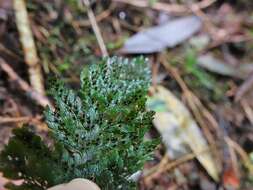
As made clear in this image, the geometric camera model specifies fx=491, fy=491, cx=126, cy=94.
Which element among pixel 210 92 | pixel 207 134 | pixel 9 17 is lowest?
pixel 207 134

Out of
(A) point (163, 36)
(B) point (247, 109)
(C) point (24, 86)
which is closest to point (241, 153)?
(B) point (247, 109)

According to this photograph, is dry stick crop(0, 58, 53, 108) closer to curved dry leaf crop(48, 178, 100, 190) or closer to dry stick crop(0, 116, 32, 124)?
dry stick crop(0, 116, 32, 124)

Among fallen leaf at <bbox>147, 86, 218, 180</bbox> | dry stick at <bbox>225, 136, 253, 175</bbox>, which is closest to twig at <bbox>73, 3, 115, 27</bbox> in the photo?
fallen leaf at <bbox>147, 86, 218, 180</bbox>

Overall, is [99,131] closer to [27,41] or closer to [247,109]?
[27,41]

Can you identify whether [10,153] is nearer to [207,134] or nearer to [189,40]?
[207,134]

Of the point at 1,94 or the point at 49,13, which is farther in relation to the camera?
the point at 49,13

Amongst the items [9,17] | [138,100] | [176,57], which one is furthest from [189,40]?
[138,100]

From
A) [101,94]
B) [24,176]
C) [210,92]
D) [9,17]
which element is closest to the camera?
[101,94]
